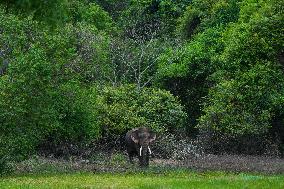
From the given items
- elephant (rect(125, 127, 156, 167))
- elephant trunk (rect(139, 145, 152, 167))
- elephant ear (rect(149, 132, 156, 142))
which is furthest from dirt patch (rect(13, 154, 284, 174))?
elephant ear (rect(149, 132, 156, 142))

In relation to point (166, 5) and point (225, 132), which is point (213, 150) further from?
point (166, 5)

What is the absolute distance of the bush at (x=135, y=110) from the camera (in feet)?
119

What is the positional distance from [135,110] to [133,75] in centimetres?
925

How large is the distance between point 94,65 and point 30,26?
7.98 meters

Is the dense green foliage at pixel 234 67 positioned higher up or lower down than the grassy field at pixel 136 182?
higher up

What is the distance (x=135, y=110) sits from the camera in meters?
37.5

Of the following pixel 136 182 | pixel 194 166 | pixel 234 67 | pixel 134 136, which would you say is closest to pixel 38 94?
pixel 134 136

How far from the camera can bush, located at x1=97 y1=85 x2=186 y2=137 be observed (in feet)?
119

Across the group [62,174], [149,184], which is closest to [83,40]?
[62,174]

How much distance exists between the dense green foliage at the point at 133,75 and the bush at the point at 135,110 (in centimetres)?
6

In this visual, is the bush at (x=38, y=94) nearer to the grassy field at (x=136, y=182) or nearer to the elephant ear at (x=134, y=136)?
the elephant ear at (x=134, y=136)

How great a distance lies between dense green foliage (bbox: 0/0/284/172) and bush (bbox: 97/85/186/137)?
63 millimetres

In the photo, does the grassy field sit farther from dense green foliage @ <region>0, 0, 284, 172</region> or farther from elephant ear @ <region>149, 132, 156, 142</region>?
elephant ear @ <region>149, 132, 156, 142</region>

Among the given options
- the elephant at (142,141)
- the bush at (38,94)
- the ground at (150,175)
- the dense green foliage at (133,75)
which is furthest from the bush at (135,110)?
the elephant at (142,141)
